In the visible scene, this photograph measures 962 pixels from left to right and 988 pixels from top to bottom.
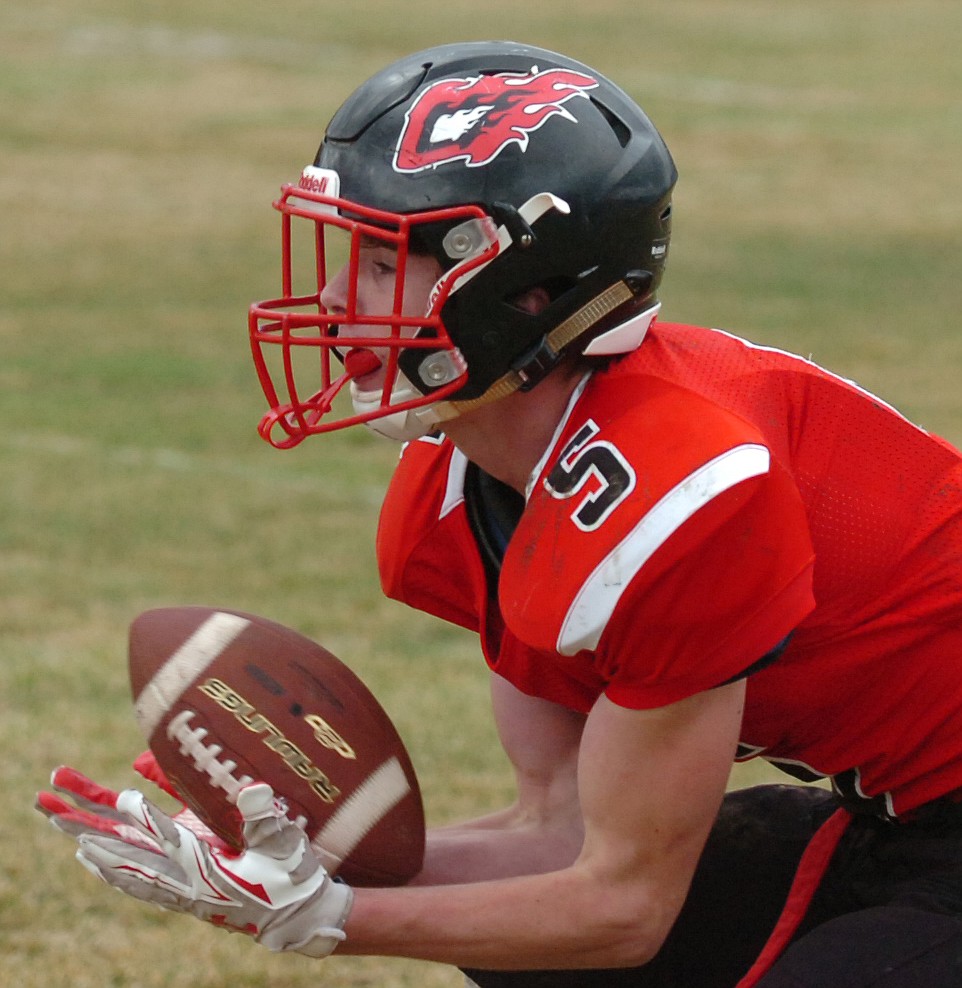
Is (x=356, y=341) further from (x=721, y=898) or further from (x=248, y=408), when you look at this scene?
(x=248, y=408)

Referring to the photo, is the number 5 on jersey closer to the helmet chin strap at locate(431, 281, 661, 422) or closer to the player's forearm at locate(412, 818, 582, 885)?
the helmet chin strap at locate(431, 281, 661, 422)

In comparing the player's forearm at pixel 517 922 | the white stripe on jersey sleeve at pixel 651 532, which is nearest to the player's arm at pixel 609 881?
the player's forearm at pixel 517 922

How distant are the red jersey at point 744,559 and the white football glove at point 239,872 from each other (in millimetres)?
447

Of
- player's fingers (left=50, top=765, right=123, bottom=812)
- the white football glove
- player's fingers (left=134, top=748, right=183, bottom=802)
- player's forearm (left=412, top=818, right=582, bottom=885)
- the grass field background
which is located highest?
the white football glove

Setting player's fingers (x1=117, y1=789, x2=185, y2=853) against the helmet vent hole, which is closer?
player's fingers (x1=117, y1=789, x2=185, y2=853)

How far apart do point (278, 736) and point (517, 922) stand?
51 centimetres

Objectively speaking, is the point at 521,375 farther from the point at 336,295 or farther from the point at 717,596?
the point at 717,596

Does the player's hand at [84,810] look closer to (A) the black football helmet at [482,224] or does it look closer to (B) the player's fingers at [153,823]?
(B) the player's fingers at [153,823]

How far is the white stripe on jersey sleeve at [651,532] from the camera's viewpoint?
103 inches

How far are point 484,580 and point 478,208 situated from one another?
60 cm

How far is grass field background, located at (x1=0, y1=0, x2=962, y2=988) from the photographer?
5.19m

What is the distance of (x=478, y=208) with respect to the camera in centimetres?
283

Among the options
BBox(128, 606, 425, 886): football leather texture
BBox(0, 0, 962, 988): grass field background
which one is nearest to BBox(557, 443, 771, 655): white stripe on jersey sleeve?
BBox(128, 606, 425, 886): football leather texture

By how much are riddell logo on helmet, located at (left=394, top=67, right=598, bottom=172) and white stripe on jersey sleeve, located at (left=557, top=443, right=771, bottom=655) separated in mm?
578
